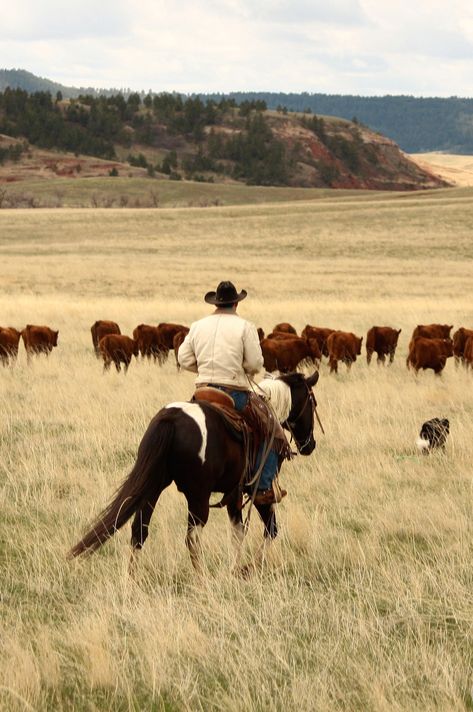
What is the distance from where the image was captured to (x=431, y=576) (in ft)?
18.4

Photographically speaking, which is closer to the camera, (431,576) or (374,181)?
(431,576)

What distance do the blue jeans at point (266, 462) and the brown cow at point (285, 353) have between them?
896 cm

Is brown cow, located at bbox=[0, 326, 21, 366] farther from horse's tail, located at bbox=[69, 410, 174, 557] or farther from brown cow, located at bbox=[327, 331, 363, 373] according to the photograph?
horse's tail, located at bbox=[69, 410, 174, 557]

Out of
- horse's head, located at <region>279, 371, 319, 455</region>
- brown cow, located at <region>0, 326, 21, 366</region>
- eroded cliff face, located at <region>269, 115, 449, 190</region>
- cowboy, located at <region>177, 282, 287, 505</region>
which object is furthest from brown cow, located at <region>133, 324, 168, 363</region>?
eroded cliff face, located at <region>269, 115, 449, 190</region>

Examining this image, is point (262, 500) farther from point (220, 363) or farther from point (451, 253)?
point (451, 253)

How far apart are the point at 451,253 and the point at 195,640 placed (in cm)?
4313

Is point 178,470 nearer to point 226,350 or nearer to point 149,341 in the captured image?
point 226,350

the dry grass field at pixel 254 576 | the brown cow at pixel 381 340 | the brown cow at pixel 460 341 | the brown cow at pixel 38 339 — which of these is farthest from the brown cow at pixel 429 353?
the brown cow at pixel 38 339

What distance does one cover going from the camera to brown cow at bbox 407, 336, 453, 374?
50.3 feet

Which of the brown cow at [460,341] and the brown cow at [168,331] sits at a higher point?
the brown cow at [460,341]

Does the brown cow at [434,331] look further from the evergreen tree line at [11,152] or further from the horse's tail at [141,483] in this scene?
the evergreen tree line at [11,152]

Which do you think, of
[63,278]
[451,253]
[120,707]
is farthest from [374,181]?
[120,707]

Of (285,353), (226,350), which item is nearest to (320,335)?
(285,353)

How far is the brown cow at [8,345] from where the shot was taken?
16844mm
